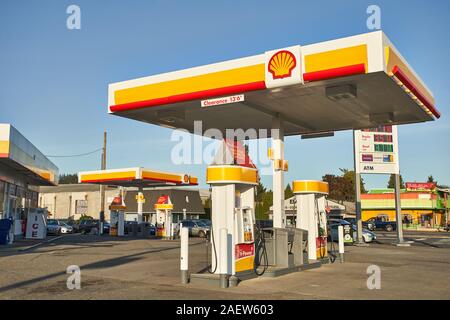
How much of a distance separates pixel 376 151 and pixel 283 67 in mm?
17840

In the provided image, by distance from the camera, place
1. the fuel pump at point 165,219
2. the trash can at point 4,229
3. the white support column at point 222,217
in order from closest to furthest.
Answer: the white support column at point 222,217, the trash can at point 4,229, the fuel pump at point 165,219

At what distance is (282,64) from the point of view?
455 inches

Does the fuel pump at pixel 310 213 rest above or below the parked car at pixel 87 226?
above

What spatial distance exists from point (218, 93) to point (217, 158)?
4372mm

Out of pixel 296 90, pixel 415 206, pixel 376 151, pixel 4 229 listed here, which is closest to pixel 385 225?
pixel 415 206

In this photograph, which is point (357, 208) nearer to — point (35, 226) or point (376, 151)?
point (376, 151)

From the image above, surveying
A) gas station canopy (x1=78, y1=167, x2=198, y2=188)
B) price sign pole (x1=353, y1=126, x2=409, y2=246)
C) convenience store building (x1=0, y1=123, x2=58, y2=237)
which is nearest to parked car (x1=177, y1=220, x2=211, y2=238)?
gas station canopy (x1=78, y1=167, x2=198, y2=188)

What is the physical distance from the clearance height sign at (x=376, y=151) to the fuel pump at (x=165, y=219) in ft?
44.5

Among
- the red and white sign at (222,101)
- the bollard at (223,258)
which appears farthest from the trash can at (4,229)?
the bollard at (223,258)

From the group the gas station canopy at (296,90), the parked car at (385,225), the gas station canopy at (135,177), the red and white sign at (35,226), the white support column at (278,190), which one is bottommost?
the parked car at (385,225)

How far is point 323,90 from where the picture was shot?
12.3m

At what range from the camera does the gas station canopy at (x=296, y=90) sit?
422 inches

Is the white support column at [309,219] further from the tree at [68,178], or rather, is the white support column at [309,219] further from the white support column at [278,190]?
the tree at [68,178]

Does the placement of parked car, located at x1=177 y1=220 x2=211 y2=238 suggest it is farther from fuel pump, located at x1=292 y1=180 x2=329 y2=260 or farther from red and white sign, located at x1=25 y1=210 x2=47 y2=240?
fuel pump, located at x1=292 y1=180 x2=329 y2=260
